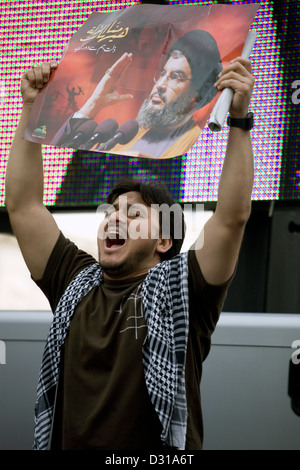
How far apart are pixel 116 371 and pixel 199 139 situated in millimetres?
1360

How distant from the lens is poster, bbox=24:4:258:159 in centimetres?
176

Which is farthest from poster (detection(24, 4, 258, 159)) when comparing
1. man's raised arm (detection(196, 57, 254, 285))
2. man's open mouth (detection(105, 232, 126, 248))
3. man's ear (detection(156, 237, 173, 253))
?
man's ear (detection(156, 237, 173, 253))

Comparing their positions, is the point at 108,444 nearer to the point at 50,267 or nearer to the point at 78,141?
the point at 50,267

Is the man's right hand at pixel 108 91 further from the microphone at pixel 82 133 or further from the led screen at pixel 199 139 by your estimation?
the led screen at pixel 199 139

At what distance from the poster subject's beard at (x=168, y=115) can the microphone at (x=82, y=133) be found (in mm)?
134

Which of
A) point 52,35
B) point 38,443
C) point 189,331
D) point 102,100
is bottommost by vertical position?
point 38,443

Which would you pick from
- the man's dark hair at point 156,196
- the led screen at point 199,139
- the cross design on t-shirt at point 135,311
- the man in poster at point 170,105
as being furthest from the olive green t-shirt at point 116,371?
the led screen at point 199,139

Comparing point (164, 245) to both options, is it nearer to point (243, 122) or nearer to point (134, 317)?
point (134, 317)

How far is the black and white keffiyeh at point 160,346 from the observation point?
69.4 inches

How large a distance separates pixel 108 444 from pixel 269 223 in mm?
1449

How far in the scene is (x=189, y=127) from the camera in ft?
5.70

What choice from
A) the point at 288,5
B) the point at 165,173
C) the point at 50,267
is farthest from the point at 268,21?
the point at 50,267

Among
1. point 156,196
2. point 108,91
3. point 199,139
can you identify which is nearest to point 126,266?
point 156,196

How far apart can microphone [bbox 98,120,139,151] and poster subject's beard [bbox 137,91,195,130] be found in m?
0.02
